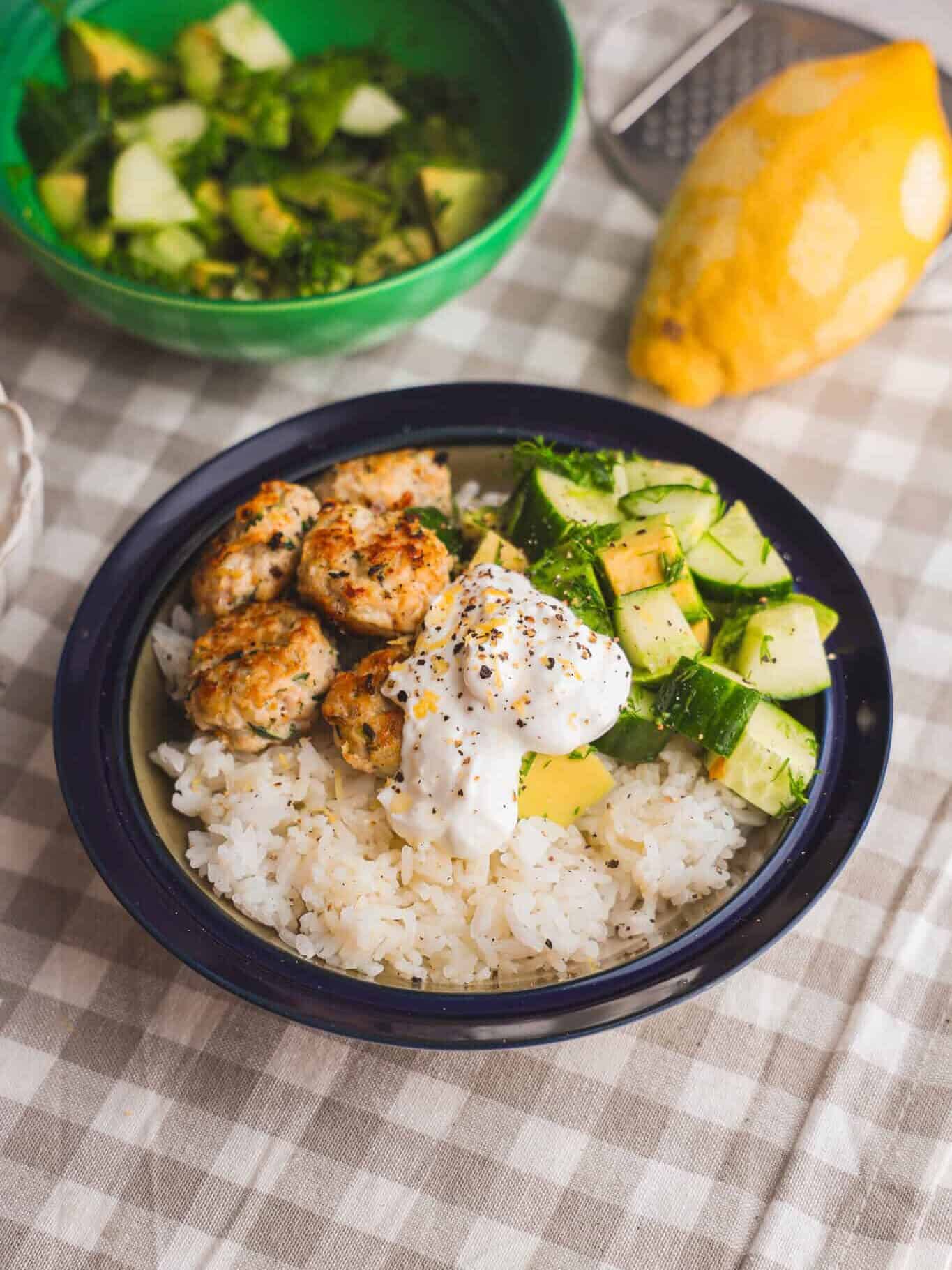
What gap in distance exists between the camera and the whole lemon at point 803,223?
3.02 metres

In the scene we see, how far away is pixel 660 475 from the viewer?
2678 millimetres

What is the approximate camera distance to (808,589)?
2.62m

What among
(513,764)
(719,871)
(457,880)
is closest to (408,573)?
(513,764)

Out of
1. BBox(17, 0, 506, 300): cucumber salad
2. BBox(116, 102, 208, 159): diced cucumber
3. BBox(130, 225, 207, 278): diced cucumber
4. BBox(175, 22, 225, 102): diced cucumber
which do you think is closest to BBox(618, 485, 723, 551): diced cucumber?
BBox(17, 0, 506, 300): cucumber salad

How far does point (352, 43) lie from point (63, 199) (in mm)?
1068

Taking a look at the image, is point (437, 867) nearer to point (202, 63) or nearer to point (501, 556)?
point (501, 556)

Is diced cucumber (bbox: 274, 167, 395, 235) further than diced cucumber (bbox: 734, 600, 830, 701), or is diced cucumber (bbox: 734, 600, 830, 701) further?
diced cucumber (bbox: 274, 167, 395, 235)

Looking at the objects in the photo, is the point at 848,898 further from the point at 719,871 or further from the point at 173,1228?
the point at 173,1228

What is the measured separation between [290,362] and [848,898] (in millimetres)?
2079

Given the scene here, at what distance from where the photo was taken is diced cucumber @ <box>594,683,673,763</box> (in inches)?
95.2

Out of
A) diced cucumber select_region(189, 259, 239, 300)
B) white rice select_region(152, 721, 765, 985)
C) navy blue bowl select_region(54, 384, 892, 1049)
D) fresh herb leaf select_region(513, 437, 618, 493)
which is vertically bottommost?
white rice select_region(152, 721, 765, 985)

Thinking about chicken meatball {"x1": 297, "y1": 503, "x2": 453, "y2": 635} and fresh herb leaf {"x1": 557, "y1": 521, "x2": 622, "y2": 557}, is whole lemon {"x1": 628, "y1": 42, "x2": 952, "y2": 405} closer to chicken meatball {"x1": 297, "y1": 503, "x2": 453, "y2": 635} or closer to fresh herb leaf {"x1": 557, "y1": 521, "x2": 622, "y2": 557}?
fresh herb leaf {"x1": 557, "y1": 521, "x2": 622, "y2": 557}

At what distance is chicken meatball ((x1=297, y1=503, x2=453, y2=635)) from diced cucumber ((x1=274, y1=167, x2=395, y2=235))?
1234mm

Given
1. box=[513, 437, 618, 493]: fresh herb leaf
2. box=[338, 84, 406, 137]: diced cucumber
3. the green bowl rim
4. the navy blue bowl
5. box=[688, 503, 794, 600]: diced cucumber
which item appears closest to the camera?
the navy blue bowl
